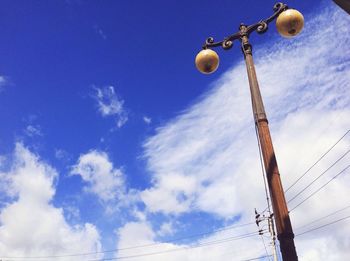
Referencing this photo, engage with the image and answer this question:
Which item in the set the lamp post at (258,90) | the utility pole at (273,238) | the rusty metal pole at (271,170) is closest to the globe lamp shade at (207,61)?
the lamp post at (258,90)

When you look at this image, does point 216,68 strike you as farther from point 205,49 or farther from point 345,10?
point 345,10

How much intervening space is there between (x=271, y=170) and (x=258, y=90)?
1.32 metres

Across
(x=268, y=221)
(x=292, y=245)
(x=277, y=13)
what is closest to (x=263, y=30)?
(x=277, y=13)

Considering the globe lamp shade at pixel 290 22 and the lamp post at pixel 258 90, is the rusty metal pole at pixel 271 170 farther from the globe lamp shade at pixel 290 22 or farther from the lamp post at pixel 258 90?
the globe lamp shade at pixel 290 22

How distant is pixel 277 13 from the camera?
232 inches

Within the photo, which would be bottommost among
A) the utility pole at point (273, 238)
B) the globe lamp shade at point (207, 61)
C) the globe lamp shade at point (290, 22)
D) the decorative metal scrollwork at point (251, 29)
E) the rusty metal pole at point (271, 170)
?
the rusty metal pole at point (271, 170)

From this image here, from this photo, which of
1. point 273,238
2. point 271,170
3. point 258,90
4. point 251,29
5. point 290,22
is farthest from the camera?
point 273,238

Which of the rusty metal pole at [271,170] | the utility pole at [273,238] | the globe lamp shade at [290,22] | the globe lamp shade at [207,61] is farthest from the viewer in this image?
the utility pole at [273,238]

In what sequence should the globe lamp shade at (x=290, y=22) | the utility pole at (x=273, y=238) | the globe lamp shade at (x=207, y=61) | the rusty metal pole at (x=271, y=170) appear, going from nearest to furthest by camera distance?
the rusty metal pole at (x=271, y=170) → the globe lamp shade at (x=290, y=22) → the globe lamp shade at (x=207, y=61) → the utility pole at (x=273, y=238)

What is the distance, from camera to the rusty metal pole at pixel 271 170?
402 cm

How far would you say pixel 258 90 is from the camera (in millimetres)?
5320

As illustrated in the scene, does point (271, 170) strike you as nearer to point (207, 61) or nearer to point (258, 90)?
point (258, 90)

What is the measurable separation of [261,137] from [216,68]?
5.79ft

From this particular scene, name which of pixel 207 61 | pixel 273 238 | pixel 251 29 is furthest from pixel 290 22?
pixel 273 238
